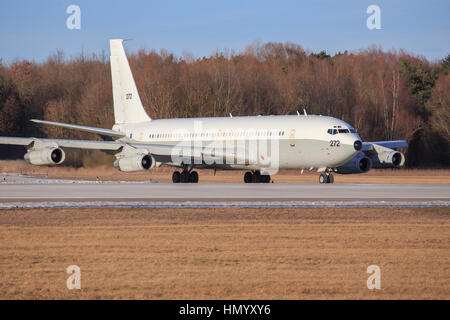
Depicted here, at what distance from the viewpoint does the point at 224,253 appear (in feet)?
52.5

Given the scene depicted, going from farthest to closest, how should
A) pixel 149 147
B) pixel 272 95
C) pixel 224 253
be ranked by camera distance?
pixel 272 95 → pixel 149 147 → pixel 224 253

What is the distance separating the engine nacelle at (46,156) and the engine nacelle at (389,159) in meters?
19.5

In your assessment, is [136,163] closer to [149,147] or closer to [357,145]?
[149,147]

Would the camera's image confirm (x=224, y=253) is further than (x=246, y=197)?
No

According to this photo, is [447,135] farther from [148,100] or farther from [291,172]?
[148,100]

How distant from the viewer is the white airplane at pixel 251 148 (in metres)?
40.7

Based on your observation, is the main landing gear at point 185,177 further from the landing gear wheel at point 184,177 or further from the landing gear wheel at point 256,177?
the landing gear wheel at point 256,177

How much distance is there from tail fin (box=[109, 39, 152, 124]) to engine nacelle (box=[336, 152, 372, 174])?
17.2 meters

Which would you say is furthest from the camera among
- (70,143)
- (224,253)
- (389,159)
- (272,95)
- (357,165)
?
(272,95)

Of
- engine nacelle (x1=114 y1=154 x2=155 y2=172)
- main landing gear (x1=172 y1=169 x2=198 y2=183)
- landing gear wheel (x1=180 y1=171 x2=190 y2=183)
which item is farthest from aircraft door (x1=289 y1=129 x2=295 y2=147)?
engine nacelle (x1=114 y1=154 x2=155 y2=172)

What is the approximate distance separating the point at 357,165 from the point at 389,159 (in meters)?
2.97

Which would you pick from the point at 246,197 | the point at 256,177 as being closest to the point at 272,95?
the point at 256,177
